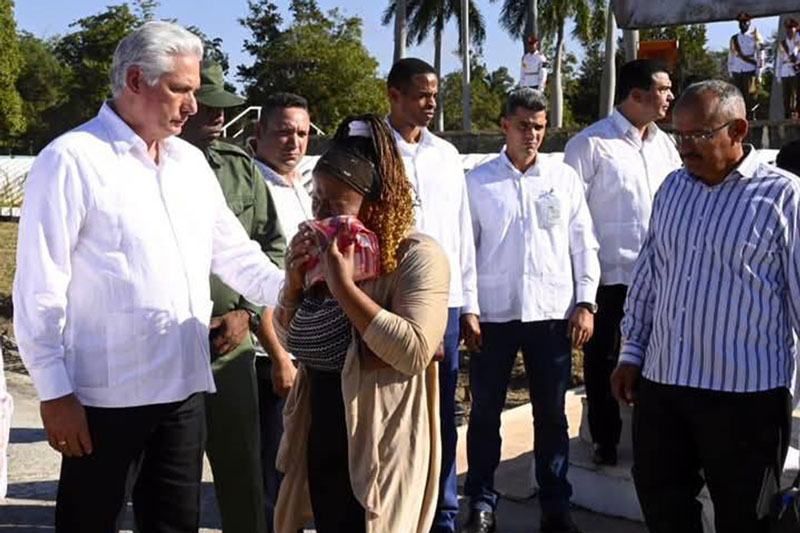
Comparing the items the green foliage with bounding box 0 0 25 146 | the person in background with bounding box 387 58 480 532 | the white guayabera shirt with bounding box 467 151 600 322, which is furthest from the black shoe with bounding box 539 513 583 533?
the green foliage with bounding box 0 0 25 146

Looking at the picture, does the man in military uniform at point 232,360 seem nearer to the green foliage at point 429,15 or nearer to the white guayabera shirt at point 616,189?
the white guayabera shirt at point 616,189

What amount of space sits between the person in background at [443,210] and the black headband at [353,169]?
5.07ft

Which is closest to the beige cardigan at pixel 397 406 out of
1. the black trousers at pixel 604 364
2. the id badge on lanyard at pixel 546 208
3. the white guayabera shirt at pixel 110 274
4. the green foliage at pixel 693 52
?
the white guayabera shirt at pixel 110 274

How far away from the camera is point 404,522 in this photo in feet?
10.0

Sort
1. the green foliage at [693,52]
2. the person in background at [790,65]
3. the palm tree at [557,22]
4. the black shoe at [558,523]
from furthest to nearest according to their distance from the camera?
the green foliage at [693,52] → the palm tree at [557,22] → the person in background at [790,65] → the black shoe at [558,523]

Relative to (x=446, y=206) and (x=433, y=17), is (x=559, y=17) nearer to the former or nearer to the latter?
(x=433, y=17)

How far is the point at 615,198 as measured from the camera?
5305mm

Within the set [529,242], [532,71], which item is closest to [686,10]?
[529,242]

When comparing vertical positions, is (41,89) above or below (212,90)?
above

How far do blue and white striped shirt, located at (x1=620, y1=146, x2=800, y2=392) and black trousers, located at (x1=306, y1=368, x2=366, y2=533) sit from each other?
1.21 metres

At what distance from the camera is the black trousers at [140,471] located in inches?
120

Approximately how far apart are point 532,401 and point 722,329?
156cm

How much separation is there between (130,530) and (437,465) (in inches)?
93.9

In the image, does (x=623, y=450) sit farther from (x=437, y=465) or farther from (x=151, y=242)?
(x=151, y=242)
